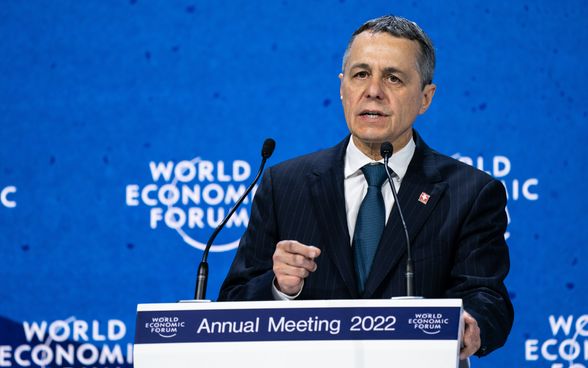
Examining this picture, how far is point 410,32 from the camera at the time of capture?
2363 mm

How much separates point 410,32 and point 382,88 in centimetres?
18

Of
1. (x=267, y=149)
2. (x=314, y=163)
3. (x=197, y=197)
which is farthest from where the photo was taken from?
(x=197, y=197)

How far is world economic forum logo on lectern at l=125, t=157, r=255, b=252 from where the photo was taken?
3.31 meters

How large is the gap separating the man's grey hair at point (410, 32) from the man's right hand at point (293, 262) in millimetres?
814

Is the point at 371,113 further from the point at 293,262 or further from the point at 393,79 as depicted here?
the point at 293,262

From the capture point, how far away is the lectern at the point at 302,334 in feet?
5.26

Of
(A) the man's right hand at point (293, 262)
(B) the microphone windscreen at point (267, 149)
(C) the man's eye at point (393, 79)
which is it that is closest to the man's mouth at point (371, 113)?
(C) the man's eye at point (393, 79)

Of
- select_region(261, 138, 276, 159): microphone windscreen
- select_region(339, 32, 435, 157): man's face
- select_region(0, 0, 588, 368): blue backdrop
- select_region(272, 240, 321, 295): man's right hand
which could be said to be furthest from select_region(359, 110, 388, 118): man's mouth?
select_region(0, 0, 588, 368): blue backdrop

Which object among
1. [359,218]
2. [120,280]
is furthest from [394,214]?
[120,280]

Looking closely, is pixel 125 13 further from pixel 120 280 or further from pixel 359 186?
pixel 359 186

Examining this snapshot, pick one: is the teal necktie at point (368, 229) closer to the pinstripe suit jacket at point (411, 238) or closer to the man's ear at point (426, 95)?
the pinstripe suit jacket at point (411, 238)

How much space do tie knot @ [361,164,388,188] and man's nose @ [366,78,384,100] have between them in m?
0.20

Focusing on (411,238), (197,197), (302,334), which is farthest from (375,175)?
(197,197)

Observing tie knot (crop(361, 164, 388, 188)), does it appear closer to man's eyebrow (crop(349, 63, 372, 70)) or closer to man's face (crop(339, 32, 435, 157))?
man's face (crop(339, 32, 435, 157))
